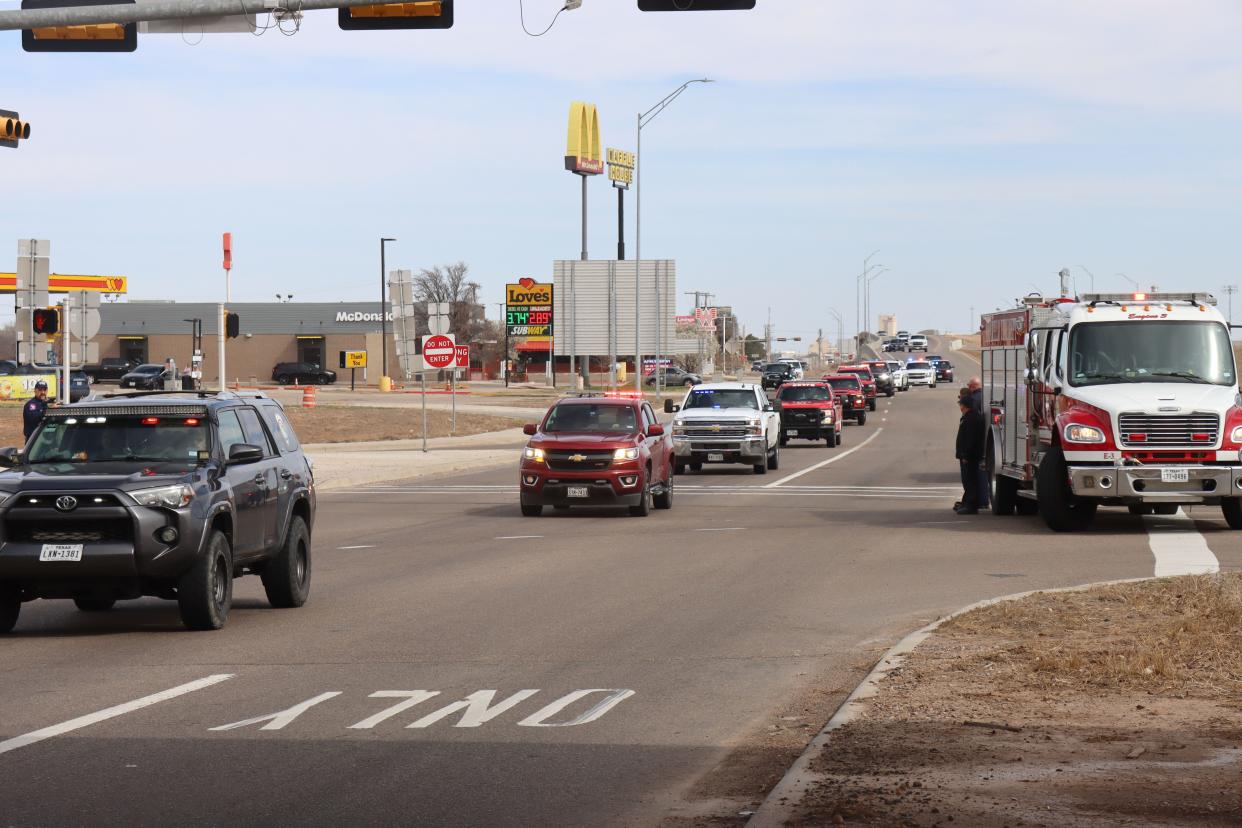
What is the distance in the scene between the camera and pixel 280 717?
9.34m

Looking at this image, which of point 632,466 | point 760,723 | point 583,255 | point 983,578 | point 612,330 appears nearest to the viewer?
point 760,723

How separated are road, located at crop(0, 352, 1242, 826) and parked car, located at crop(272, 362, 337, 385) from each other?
281ft

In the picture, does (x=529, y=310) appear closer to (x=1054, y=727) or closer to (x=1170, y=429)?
(x=1170, y=429)

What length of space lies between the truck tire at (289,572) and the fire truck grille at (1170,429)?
35.8 feet

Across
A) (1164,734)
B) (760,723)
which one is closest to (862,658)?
(760,723)

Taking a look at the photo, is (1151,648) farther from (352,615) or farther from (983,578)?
(352,615)

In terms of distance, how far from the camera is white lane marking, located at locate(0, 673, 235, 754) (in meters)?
8.59

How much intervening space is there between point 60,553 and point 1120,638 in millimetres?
7629

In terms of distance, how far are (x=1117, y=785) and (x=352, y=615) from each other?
8.08m

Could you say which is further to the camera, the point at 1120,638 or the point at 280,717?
the point at 1120,638

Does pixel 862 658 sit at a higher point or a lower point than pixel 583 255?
lower

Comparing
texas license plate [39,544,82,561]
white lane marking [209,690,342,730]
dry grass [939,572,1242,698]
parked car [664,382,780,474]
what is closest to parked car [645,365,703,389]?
parked car [664,382,780,474]

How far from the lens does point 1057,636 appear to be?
11758 mm

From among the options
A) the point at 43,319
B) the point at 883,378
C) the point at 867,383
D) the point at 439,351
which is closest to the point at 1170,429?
the point at 43,319
